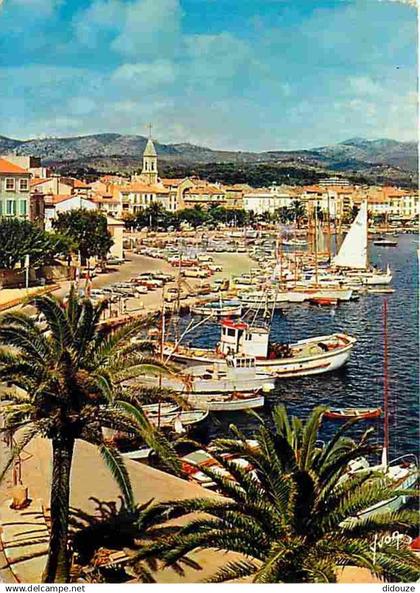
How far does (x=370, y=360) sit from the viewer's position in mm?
10516

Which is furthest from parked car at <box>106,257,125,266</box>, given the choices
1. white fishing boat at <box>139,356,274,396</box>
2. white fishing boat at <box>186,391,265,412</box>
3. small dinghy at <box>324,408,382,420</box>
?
small dinghy at <box>324,408,382,420</box>

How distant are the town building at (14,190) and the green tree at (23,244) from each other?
88mm

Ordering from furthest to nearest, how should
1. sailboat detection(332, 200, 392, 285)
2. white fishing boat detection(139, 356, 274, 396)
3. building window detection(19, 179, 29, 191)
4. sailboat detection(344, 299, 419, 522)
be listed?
sailboat detection(332, 200, 392, 285) → white fishing boat detection(139, 356, 274, 396) → building window detection(19, 179, 29, 191) → sailboat detection(344, 299, 419, 522)

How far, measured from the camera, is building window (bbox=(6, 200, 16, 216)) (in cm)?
771

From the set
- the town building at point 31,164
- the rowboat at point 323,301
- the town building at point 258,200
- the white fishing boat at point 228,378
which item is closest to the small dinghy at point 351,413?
the white fishing boat at point 228,378

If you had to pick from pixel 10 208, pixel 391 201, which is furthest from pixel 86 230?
pixel 391 201

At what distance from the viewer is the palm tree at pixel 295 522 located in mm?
3938

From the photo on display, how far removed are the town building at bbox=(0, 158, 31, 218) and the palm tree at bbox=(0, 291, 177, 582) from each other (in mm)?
2813

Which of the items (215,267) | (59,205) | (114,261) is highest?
(59,205)

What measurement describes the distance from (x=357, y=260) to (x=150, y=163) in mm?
7324

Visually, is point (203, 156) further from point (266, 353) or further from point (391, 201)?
point (266, 353)

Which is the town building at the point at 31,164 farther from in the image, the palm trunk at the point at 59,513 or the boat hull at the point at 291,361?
the palm trunk at the point at 59,513

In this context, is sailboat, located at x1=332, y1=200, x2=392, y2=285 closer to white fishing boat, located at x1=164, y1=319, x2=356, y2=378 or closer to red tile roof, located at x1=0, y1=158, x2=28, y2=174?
white fishing boat, located at x1=164, y1=319, x2=356, y2=378

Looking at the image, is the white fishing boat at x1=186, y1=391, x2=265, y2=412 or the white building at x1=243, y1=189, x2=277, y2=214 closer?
the white fishing boat at x1=186, y1=391, x2=265, y2=412
